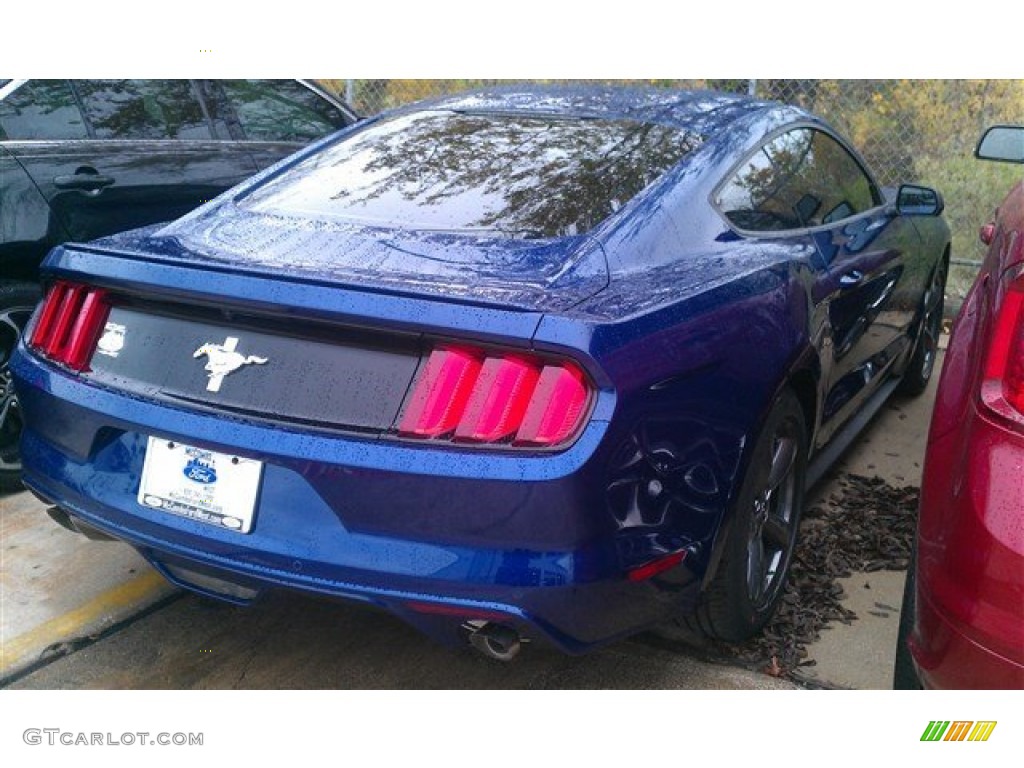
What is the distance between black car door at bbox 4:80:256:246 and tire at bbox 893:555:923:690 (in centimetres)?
319

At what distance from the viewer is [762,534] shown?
111 inches

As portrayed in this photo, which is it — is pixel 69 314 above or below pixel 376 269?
below

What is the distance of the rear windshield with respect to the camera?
2594 mm

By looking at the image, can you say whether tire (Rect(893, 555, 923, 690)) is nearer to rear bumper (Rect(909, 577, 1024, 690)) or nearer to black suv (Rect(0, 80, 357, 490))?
rear bumper (Rect(909, 577, 1024, 690))

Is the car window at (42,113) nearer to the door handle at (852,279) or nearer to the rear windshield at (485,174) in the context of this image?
the rear windshield at (485,174)

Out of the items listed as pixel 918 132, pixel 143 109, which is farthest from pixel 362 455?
pixel 918 132

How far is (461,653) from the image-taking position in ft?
8.82

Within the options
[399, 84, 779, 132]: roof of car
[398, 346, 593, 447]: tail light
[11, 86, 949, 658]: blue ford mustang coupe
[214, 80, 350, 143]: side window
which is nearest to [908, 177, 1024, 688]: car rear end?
[11, 86, 949, 658]: blue ford mustang coupe

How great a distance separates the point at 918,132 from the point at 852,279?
3879 mm

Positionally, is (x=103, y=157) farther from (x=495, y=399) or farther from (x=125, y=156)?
(x=495, y=399)
